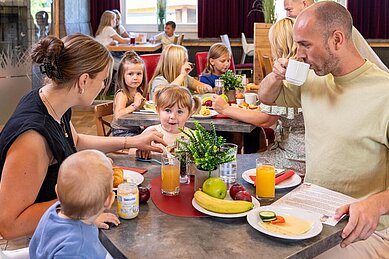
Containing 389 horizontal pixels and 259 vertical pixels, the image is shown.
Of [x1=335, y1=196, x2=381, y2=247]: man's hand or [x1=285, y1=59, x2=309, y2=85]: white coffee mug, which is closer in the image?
[x1=335, y1=196, x2=381, y2=247]: man's hand

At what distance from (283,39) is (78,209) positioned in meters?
1.84

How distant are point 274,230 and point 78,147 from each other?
1.09 meters

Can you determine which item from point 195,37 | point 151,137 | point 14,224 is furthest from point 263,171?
point 195,37

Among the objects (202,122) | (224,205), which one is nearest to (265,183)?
(224,205)

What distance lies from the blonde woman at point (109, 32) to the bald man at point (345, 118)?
19.2ft

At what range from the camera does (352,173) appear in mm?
1871

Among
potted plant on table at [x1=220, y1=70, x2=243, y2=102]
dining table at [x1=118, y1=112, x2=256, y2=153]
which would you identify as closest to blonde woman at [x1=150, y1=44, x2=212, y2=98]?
potted plant on table at [x1=220, y1=70, x2=243, y2=102]

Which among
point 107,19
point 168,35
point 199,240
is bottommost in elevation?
point 199,240

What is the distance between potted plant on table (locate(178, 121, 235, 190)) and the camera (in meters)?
1.71

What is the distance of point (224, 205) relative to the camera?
62.0 inches

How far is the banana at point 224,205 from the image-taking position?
1.57m

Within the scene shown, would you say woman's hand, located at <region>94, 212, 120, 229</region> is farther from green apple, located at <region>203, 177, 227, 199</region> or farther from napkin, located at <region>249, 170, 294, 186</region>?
napkin, located at <region>249, 170, 294, 186</region>

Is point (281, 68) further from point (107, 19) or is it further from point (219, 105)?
point (107, 19)

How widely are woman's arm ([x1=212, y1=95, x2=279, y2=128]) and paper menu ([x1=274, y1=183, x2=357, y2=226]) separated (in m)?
1.08
